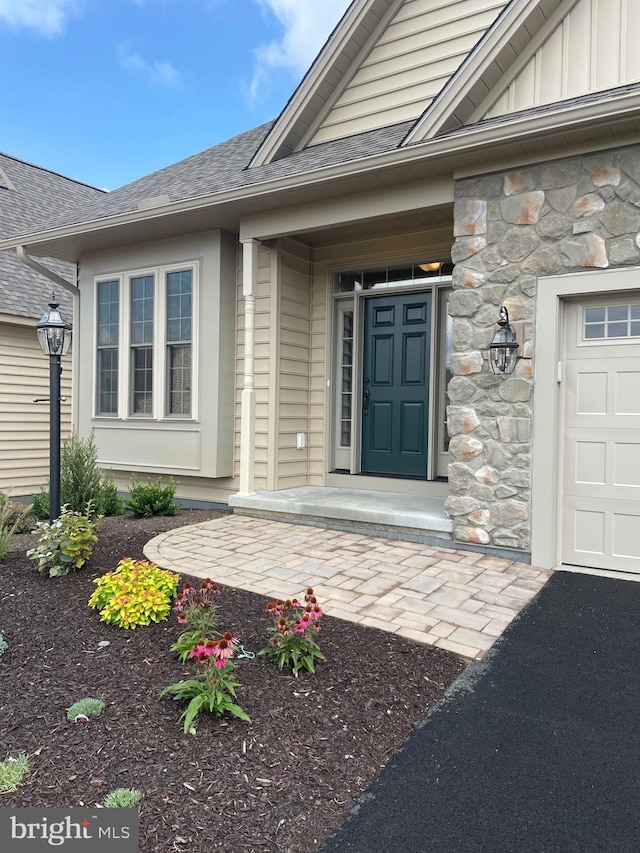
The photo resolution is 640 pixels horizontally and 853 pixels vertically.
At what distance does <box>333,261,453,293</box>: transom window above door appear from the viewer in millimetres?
6258

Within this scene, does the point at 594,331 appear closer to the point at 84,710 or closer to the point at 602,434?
the point at 602,434

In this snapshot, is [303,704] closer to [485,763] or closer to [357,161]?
[485,763]

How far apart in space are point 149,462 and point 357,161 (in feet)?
13.4

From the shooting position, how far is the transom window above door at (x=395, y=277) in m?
6.26

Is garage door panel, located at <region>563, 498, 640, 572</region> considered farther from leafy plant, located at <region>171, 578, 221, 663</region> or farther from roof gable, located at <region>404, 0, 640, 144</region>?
roof gable, located at <region>404, 0, 640, 144</region>

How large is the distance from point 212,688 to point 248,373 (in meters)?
4.16

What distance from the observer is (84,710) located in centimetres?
232

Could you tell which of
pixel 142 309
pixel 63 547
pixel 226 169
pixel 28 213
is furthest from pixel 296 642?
pixel 28 213

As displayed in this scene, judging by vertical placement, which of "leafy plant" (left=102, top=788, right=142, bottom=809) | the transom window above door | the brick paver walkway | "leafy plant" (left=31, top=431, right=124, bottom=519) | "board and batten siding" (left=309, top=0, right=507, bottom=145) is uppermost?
"board and batten siding" (left=309, top=0, right=507, bottom=145)

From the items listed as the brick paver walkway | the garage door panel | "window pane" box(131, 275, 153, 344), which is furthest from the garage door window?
A: "window pane" box(131, 275, 153, 344)

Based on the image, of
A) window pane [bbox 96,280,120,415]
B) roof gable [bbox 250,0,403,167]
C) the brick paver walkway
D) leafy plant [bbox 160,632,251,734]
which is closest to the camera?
leafy plant [bbox 160,632,251,734]

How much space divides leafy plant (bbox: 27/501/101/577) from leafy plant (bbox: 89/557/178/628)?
789 mm

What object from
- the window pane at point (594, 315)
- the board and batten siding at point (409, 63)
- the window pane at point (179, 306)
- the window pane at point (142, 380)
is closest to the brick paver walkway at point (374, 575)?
the window pane at point (594, 315)

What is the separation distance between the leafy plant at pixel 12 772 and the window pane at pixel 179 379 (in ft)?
16.2
